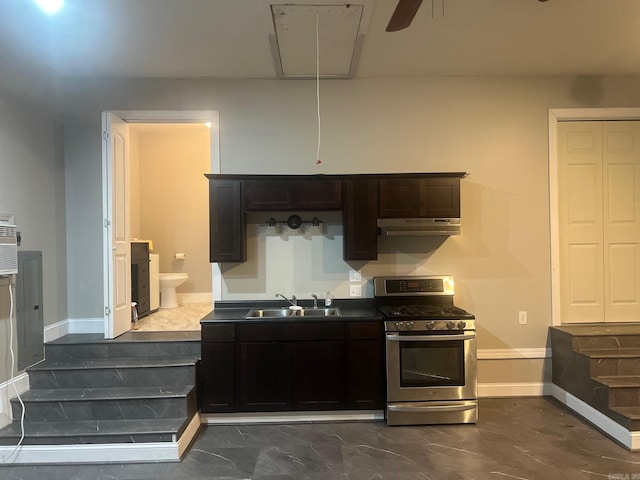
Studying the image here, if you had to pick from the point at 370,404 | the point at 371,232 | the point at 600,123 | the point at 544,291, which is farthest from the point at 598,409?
the point at 600,123

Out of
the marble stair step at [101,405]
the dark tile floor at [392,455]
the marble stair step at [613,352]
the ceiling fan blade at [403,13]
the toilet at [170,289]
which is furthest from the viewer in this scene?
the toilet at [170,289]

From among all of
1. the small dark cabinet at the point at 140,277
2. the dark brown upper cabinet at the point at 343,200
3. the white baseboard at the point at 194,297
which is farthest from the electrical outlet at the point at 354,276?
the white baseboard at the point at 194,297

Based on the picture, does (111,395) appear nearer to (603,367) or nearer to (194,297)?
(194,297)

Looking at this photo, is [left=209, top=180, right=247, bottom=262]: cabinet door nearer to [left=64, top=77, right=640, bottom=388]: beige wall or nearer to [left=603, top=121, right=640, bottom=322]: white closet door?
[left=64, top=77, right=640, bottom=388]: beige wall

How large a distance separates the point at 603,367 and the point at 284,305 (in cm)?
286

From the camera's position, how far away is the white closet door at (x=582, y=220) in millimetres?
3865

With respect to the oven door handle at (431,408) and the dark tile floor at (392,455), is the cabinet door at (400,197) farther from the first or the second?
the dark tile floor at (392,455)

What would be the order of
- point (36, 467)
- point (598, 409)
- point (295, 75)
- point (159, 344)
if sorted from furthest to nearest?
point (295, 75), point (159, 344), point (598, 409), point (36, 467)

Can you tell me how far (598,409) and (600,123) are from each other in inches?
108

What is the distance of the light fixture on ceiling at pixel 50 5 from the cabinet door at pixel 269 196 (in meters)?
1.85

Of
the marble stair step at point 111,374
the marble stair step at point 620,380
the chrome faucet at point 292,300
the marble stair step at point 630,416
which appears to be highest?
the chrome faucet at point 292,300

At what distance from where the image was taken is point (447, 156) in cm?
383

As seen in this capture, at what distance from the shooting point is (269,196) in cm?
353

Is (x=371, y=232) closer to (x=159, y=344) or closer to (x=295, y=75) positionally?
(x=295, y=75)
